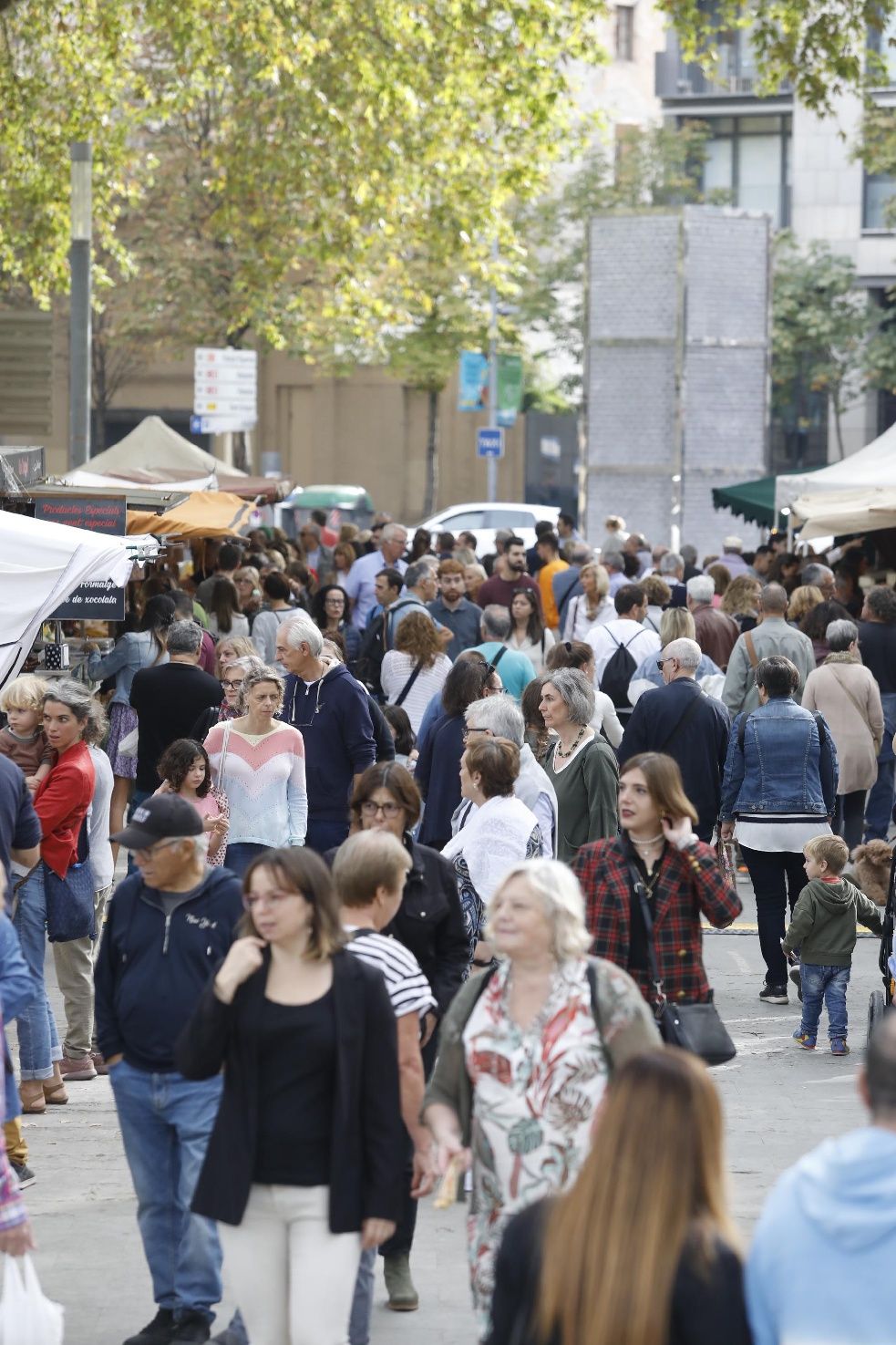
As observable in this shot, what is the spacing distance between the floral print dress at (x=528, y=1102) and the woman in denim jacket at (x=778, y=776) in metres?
5.50

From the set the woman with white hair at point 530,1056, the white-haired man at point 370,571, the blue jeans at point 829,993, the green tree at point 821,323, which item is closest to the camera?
the woman with white hair at point 530,1056

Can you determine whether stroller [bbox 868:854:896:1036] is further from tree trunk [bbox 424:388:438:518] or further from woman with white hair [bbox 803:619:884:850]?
tree trunk [bbox 424:388:438:518]

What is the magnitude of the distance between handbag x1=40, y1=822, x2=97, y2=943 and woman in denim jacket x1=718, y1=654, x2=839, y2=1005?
11.0 feet

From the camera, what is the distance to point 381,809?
6441 mm

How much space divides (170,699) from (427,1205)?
12.2 ft

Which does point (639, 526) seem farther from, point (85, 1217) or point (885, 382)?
point (885, 382)

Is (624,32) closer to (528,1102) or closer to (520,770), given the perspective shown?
(520,770)

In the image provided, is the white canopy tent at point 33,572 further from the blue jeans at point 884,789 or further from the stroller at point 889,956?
the blue jeans at point 884,789

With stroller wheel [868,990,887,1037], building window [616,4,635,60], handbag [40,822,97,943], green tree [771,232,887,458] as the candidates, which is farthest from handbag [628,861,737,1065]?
building window [616,4,635,60]

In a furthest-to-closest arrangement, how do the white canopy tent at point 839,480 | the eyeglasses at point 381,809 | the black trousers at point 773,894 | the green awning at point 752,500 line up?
the green awning at point 752,500, the white canopy tent at point 839,480, the black trousers at point 773,894, the eyeglasses at point 381,809

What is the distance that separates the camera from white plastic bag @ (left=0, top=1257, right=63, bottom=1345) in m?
4.83

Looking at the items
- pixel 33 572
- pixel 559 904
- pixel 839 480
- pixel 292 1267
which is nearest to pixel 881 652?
pixel 839 480

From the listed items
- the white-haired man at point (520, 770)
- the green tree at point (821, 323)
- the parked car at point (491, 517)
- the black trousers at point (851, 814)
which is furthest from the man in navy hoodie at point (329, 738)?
the green tree at point (821, 323)

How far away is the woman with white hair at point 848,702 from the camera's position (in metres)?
12.4
